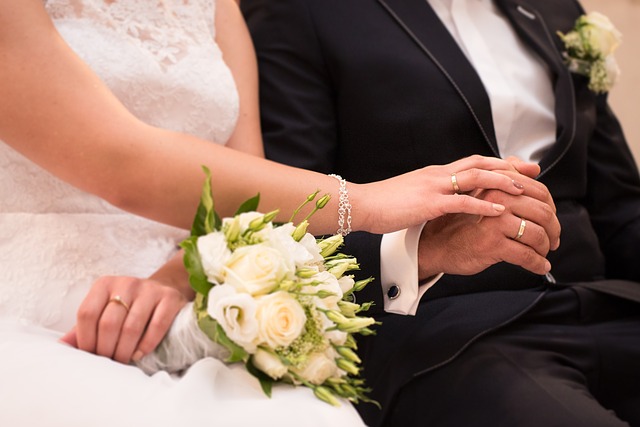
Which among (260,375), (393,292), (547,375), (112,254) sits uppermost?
(260,375)

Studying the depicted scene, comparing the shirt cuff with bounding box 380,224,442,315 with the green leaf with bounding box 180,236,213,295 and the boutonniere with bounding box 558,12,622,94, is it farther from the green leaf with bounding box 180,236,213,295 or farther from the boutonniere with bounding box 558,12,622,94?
the boutonniere with bounding box 558,12,622,94

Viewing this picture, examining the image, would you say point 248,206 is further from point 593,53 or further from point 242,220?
point 593,53

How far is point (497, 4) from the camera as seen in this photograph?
202 cm


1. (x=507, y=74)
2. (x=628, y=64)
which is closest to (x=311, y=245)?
(x=507, y=74)

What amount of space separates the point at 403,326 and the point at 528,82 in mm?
691

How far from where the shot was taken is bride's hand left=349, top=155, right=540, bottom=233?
1336 millimetres

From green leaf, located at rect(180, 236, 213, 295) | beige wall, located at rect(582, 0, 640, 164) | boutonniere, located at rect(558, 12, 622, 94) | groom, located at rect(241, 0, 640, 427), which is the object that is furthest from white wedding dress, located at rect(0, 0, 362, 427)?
beige wall, located at rect(582, 0, 640, 164)

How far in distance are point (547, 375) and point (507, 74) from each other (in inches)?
28.5

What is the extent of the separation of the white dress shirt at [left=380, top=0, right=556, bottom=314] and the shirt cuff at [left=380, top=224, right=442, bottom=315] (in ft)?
1.56

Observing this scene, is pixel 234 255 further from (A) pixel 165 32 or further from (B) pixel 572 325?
(B) pixel 572 325

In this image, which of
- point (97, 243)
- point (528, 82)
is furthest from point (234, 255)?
point (528, 82)

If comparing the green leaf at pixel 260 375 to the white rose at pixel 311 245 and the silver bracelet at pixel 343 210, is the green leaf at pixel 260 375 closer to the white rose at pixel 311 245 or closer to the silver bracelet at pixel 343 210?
the white rose at pixel 311 245

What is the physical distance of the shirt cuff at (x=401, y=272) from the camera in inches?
57.0

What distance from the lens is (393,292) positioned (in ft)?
4.87
